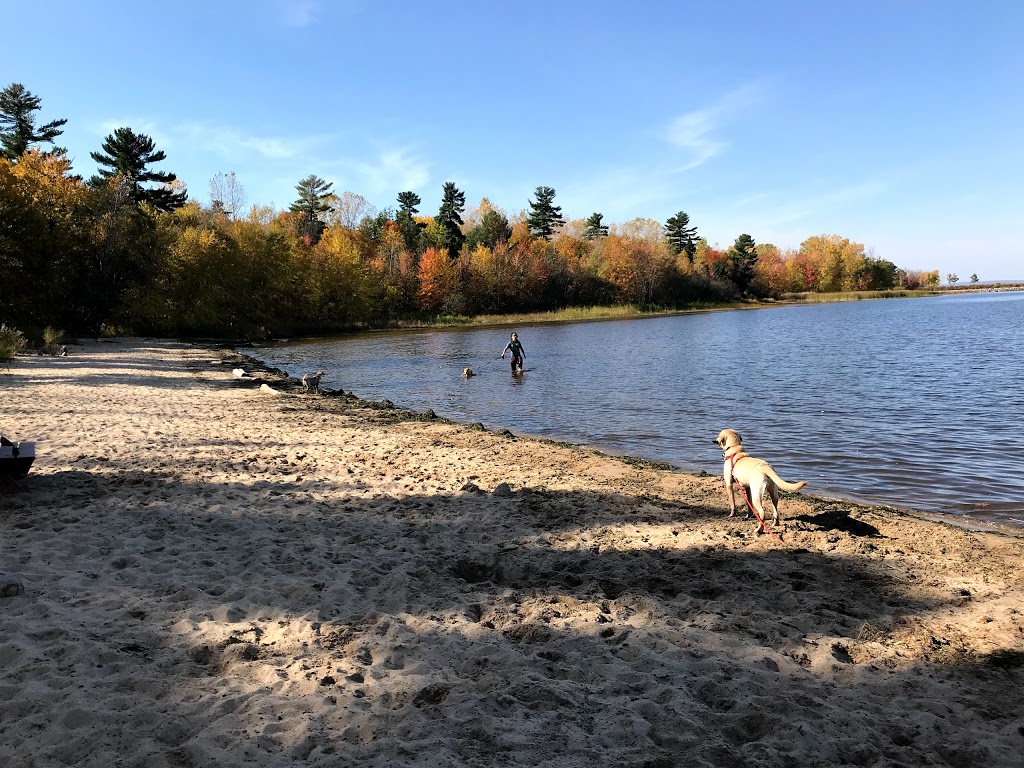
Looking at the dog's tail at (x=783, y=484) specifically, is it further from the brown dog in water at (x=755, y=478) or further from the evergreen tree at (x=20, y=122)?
the evergreen tree at (x=20, y=122)

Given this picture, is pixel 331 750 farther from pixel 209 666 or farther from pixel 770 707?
pixel 770 707

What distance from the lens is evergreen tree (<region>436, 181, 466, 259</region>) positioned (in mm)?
97000

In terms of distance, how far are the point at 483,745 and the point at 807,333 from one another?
5271 centimetres

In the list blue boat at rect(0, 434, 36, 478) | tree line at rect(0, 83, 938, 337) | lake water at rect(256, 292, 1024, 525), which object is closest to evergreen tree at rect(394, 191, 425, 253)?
tree line at rect(0, 83, 938, 337)

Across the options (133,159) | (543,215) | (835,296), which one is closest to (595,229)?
(543,215)

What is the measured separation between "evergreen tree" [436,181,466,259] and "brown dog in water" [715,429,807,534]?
9195cm

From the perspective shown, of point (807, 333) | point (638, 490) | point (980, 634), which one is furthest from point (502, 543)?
point (807, 333)

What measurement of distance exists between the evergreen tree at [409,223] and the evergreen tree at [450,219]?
3.82m

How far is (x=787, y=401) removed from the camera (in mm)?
18594

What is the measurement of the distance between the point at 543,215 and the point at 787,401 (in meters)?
102

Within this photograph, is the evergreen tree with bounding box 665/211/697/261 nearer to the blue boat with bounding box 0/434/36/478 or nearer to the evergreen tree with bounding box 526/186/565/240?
the evergreen tree with bounding box 526/186/565/240

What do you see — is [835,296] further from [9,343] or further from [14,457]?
[14,457]

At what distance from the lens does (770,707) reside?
146 inches

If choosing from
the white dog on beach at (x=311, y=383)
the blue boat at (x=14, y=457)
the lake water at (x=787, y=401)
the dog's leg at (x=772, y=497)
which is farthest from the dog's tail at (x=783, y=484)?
the white dog on beach at (x=311, y=383)
